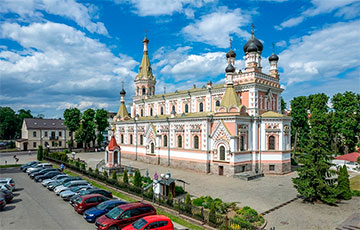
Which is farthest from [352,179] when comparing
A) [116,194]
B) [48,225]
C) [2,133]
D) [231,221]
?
[2,133]

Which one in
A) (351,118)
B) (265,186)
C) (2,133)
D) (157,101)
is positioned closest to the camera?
(265,186)

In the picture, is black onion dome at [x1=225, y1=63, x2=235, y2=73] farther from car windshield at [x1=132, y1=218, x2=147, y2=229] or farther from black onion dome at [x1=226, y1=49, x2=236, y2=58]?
car windshield at [x1=132, y1=218, x2=147, y2=229]

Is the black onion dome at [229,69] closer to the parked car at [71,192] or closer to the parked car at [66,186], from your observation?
the parked car at [66,186]

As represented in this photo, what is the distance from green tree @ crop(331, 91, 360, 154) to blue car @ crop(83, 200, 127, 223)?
41692 millimetres

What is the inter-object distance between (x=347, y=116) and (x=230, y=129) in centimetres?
2730

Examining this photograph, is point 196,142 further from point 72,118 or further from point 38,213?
point 72,118

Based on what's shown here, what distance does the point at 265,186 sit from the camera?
23938mm

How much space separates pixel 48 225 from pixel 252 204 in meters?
13.7

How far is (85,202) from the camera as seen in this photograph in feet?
52.6

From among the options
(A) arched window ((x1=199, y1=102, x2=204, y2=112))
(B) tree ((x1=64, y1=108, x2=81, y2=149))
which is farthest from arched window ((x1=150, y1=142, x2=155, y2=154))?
(B) tree ((x1=64, y1=108, x2=81, y2=149))

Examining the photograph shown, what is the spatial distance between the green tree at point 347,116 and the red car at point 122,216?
1604 inches

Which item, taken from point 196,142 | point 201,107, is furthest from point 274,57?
point 196,142

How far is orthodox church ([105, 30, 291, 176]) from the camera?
29203mm

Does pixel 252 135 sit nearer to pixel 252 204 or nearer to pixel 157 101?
pixel 252 204
